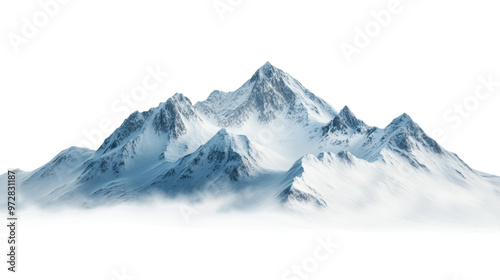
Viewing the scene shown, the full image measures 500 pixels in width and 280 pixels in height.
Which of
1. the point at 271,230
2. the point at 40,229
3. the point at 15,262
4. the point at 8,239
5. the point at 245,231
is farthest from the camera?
the point at 271,230

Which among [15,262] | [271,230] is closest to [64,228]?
[15,262]

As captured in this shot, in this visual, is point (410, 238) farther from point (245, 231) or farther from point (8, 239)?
point (8, 239)

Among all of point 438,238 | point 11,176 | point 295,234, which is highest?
point 11,176

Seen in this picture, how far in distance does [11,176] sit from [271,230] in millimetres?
79555

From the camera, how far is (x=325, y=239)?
156m

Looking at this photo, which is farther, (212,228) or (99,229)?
(212,228)

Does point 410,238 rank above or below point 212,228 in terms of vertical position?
below

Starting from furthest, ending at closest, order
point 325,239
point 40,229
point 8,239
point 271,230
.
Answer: point 271,230
point 325,239
point 40,229
point 8,239

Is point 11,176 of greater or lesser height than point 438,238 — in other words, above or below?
above

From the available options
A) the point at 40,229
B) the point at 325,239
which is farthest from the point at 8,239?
the point at 325,239

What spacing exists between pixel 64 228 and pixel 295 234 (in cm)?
7097

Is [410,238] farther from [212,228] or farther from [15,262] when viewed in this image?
[15,262]

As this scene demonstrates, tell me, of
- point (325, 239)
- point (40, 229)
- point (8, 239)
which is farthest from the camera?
point (325, 239)

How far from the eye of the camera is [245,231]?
184500 mm
